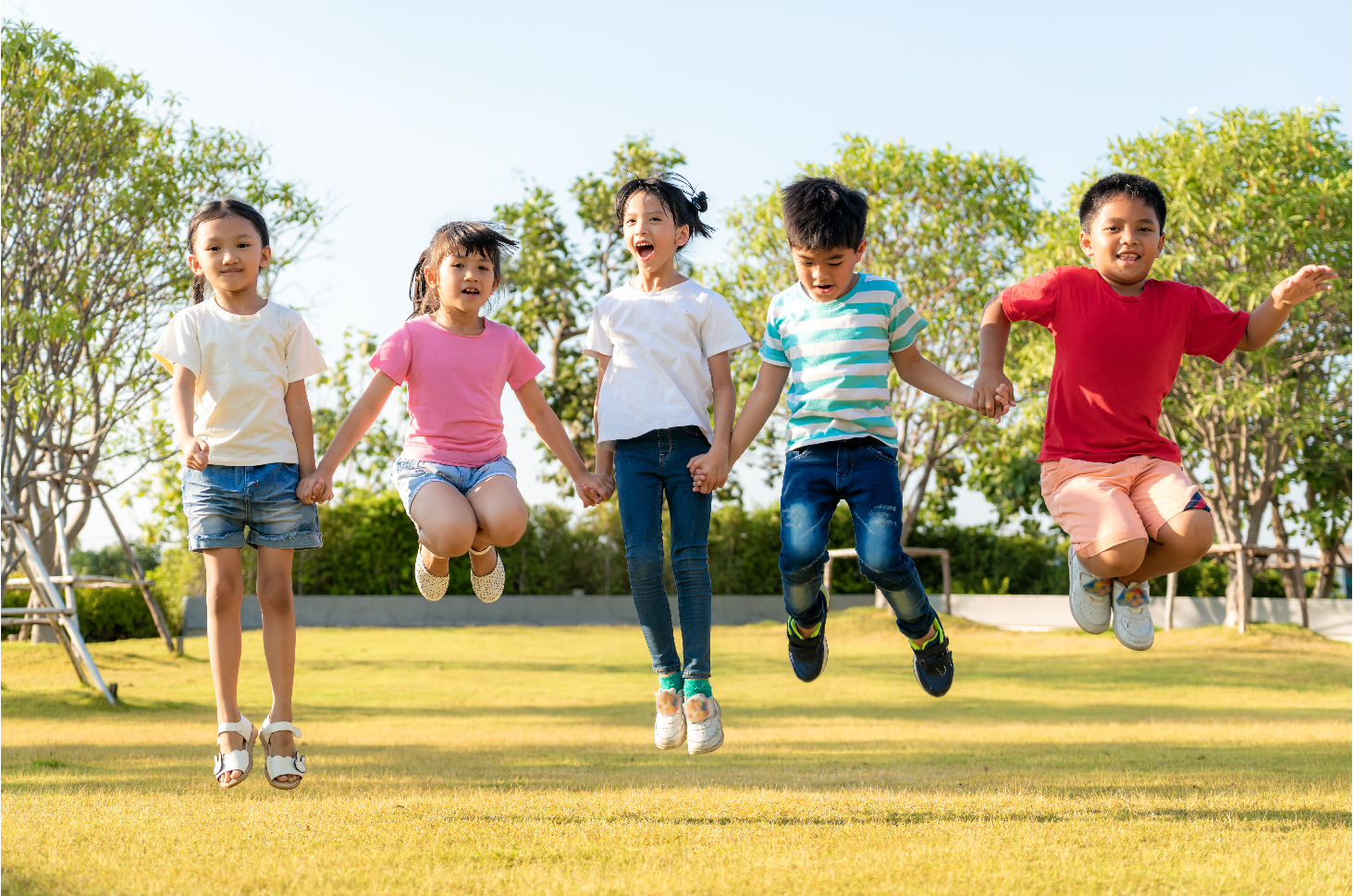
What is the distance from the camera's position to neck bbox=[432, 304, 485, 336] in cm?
564

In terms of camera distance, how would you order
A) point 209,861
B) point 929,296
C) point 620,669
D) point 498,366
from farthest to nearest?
point 929,296
point 620,669
point 498,366
point 209,861

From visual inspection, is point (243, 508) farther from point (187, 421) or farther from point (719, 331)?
point (719, 331)

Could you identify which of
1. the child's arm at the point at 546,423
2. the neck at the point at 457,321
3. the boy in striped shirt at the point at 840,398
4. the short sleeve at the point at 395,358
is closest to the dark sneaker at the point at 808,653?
the boy in striped shirt at the point at 840,398

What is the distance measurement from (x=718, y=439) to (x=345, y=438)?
1.65m

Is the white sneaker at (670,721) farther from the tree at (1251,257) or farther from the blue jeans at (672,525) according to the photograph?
the tree at (1251,257)

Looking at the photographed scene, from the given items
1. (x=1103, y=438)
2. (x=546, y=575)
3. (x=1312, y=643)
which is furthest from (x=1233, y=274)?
(x=546, y=575)

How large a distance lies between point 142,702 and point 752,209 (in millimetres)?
14179

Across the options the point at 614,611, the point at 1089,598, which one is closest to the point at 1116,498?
the point at 1089,598

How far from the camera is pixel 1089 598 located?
536 centimetres

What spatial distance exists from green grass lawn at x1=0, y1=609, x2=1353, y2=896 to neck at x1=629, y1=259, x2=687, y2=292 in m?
2.50

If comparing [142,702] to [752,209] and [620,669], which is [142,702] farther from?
[752,209]

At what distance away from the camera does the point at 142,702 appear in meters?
12.8

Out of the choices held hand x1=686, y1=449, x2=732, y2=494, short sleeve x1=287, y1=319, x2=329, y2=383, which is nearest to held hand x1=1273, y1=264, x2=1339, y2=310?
held hand x1=686, y1=449, x2=732, y2=494

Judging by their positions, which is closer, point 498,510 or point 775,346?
point 498,510
